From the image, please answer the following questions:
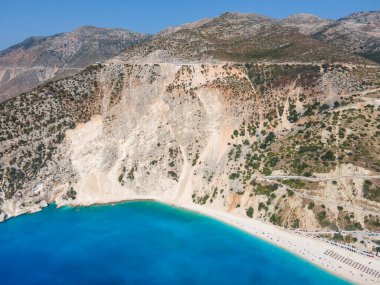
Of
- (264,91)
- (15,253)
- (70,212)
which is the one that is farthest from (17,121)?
(264,91)

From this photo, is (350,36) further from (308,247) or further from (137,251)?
(137,251)

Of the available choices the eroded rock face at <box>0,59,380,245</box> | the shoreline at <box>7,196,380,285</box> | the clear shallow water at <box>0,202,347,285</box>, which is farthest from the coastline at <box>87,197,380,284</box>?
the eroded rock face at <box>0,59,380,245</box>

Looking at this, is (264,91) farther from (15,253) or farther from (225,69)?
(15,253)

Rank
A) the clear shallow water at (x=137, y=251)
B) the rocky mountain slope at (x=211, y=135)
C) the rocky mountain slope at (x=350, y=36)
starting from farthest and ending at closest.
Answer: the rocky mountain slope at (x=350, y=36)
the rocky mountain slope at (x=211, y=135)
the clear shallow water at (x=137, y=251)

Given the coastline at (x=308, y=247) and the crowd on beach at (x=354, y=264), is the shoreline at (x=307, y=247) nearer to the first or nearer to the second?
the coastline at (x=308, y=247)

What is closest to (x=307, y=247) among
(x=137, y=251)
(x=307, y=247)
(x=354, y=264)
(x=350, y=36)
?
(x=307, y=247)

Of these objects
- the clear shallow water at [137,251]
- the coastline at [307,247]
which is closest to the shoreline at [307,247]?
the coastline at [307,247]
